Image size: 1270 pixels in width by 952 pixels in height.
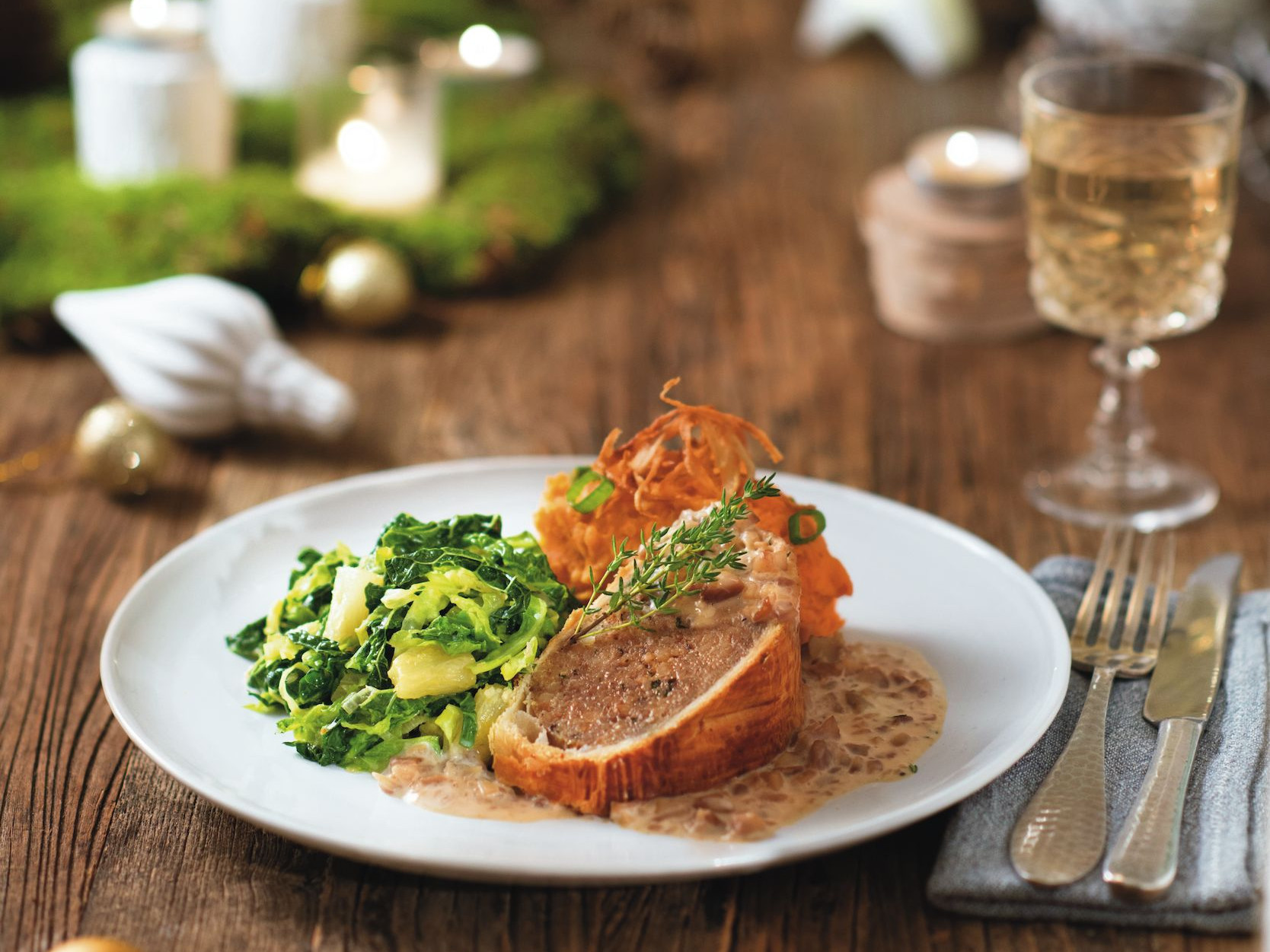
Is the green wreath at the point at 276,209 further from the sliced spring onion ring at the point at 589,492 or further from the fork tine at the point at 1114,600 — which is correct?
the fork tine at the point at 1114,600

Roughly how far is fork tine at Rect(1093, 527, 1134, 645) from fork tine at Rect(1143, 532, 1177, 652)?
0.15ft

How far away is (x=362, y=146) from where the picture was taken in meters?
3.83

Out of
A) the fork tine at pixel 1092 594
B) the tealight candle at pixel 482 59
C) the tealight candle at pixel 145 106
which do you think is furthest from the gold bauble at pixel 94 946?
the tealight candle at pixel 482 59

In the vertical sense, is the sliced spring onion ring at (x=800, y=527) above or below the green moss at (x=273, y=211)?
above

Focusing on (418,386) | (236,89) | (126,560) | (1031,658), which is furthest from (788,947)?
(236,89)

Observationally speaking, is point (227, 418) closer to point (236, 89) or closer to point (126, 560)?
point (126, 560)

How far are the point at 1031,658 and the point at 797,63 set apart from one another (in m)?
3.75

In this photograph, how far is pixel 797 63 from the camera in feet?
17.1

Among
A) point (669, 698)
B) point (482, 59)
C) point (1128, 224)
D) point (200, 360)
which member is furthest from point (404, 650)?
point (482, 59)

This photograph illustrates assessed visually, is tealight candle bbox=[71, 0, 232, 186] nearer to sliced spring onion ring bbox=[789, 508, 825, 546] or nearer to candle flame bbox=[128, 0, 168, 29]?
candle flame bbox=[128, 0, 168, 29]

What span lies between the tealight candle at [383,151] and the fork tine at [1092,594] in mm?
2220

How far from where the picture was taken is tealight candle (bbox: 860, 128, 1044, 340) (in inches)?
129

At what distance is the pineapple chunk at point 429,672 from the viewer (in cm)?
173

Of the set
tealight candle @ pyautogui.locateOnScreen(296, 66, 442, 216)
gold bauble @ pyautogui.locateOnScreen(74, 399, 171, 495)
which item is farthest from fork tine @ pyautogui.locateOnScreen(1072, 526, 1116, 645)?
tealight candle @ pyautogui.locateOnScreen(296, 66, 442, 216)
